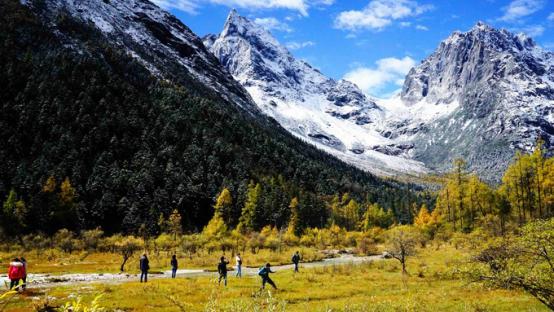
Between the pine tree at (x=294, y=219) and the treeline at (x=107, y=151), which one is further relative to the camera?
the pine tree at (x=294, y=219)

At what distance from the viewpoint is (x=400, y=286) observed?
38.9 metres

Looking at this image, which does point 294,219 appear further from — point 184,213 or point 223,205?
point 184,213

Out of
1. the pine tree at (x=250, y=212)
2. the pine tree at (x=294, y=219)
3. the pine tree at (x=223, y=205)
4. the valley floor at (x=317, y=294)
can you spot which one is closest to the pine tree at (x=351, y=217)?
the pine tree at (x=294, y=219)

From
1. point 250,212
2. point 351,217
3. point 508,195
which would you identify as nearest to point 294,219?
point 250,212

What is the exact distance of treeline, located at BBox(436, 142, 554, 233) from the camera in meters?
78.5

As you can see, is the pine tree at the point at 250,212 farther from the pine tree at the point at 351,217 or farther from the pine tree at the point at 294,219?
the pine tree at the point at 351,217

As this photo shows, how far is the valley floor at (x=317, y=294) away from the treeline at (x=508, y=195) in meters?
41.9

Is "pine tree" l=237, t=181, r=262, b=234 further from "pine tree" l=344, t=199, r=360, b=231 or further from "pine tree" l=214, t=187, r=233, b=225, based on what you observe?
"pine tree" l=344, t=199, r=360, b=231

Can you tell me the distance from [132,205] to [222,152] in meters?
47.7

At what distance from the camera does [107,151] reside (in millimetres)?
114688

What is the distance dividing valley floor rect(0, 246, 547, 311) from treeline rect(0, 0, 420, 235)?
197 feet

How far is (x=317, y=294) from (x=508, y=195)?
245 ft

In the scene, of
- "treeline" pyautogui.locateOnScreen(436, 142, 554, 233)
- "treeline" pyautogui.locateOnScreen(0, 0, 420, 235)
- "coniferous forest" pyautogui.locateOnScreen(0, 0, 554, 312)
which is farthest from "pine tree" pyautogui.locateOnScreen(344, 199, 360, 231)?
"treeline" pyautogui.locateOnScreen(436, 142, 554, 233)

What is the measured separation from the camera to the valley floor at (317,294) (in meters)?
26.8
